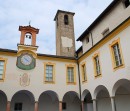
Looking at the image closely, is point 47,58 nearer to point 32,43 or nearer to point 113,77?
point 32,43

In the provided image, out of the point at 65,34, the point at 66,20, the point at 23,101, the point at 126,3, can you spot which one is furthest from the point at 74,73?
the point at 66,20

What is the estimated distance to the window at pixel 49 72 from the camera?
1505 cm

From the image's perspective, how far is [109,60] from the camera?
11789mm

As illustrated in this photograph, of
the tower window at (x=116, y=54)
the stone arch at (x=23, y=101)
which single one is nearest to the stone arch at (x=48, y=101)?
the stone arch at (x=23, y=101)

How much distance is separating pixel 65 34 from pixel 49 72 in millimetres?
11232

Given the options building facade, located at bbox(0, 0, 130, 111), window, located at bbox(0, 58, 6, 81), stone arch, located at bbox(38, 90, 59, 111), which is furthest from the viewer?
stone arch, located at bbox(38, 90, 59, 111)

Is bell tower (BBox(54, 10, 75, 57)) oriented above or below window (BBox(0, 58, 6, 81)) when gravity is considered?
above

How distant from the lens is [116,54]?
11.3m

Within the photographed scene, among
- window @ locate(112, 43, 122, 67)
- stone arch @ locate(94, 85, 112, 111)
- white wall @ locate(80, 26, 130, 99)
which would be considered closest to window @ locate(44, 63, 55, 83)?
white wall @ locate(80, 26, 130, 99)

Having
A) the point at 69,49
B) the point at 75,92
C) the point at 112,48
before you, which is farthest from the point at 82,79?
A: the point at 69,49

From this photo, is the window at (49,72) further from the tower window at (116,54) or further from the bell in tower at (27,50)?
the tower window at (116,54)

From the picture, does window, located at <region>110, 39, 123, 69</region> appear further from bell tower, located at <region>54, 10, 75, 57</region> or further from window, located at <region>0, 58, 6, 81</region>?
bell tower, located at <region>54, 10, 75, 57</region>

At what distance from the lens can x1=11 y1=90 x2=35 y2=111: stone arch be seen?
49.1ft

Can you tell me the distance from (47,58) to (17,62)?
274 centimetres
